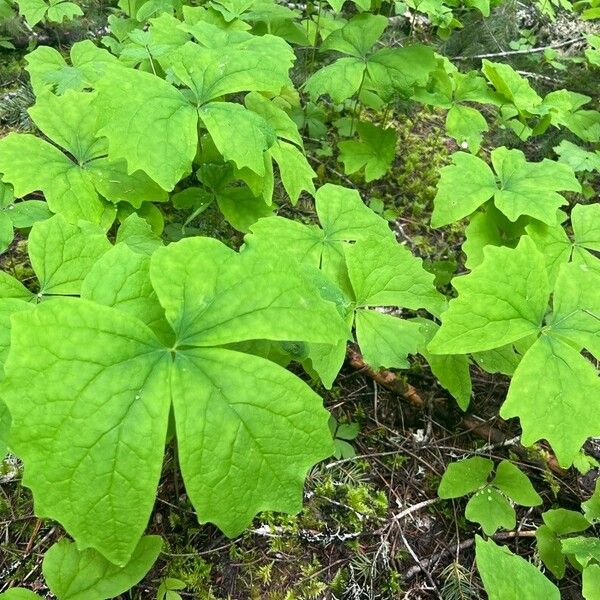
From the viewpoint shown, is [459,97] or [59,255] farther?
[459,97]

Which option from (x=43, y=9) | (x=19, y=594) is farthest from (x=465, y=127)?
(x=19, y=594)

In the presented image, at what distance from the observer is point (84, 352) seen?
→ 1368 millimetres

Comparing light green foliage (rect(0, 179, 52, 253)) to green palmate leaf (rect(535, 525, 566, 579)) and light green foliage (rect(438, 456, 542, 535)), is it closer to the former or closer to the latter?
light green foliage (rect(438, 456, 542, 535))

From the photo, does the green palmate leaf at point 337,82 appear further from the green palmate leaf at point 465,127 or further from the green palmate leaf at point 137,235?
the green palmate leaf at point 137,235

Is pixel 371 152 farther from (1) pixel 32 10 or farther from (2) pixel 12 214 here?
(1) pixel 32 10

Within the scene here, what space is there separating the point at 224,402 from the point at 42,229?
0.94 metres

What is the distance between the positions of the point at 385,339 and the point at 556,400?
648mm

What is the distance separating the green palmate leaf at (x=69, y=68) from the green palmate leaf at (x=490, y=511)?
2.55 metres

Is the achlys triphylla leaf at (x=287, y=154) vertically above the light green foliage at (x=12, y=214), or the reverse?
the achlys triphylla leaf at (x=287, y=154)

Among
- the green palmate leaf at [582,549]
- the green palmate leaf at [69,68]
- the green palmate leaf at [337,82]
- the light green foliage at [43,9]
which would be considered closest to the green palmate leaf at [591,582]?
the green palmate leaf at [582,549]

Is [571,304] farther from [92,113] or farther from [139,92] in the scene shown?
[92,113]

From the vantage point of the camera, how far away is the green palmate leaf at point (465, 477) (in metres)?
2.29

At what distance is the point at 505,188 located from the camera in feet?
9.49

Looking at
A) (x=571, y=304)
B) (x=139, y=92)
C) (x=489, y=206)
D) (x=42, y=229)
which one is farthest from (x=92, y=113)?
(x=571, y=304)
